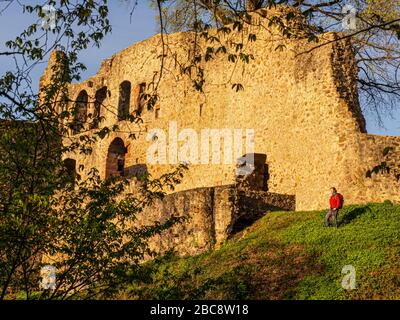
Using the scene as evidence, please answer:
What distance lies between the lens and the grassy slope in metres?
12.0

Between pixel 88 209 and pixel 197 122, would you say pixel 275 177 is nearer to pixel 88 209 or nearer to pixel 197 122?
pixel 197 122

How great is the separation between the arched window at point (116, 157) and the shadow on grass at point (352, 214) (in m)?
15.2

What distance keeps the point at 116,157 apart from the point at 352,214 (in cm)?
1575

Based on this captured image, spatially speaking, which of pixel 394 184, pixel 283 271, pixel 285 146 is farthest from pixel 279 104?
pixel 283 271

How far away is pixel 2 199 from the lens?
9.80 metres

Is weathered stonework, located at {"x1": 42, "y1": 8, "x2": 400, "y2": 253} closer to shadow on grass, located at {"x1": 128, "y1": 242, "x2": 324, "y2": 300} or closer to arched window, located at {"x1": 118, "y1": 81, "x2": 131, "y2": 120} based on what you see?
shadow on grass, located at {"x1": 128, "y1": 242, "x2": 324, "y2": 300}

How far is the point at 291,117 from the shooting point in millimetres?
20047

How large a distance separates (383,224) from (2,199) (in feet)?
27.7
